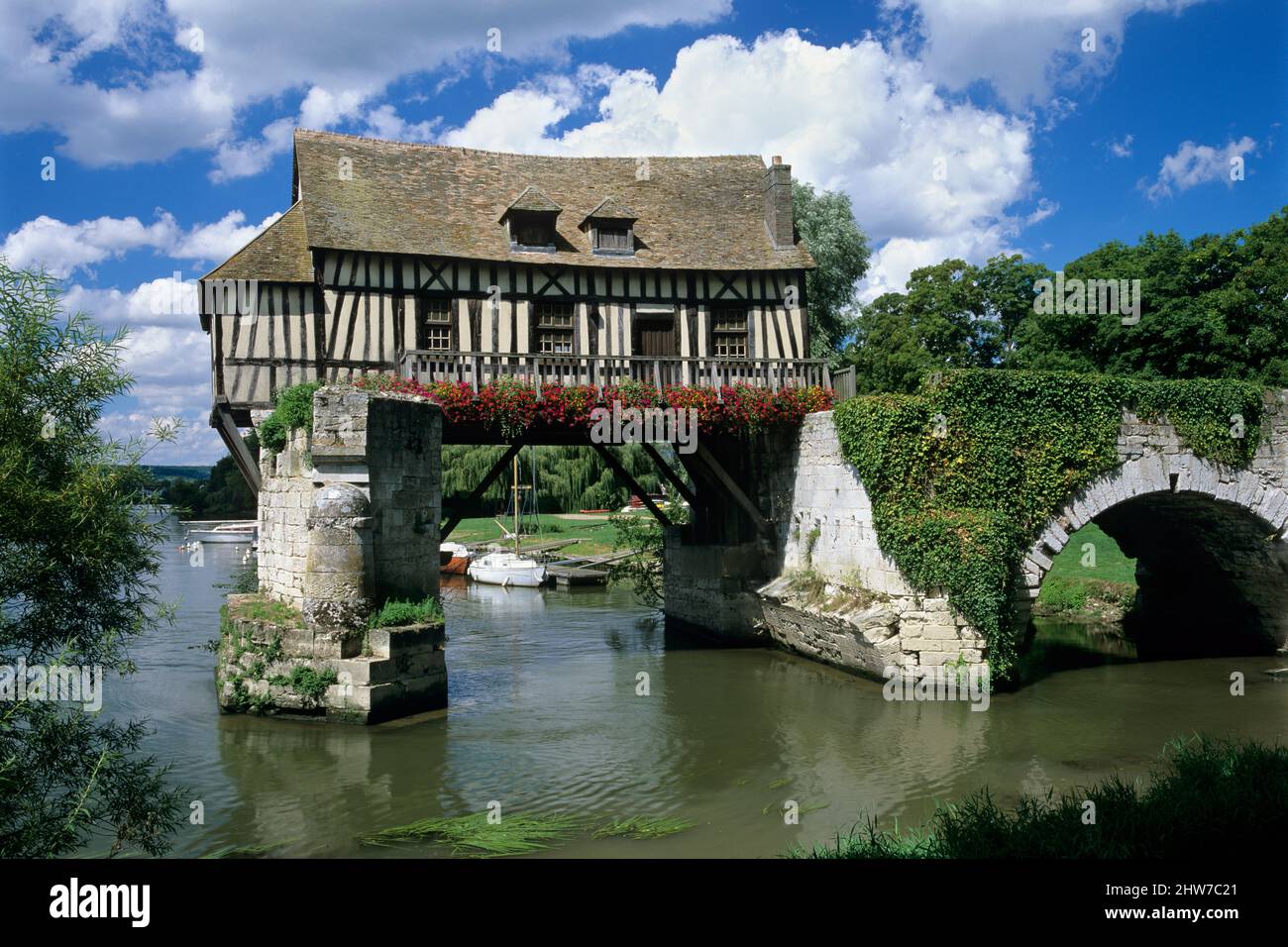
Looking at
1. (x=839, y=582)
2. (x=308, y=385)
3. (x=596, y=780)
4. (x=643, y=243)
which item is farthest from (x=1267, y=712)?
(x=308, y=385)

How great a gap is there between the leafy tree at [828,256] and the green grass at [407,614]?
1620 cm

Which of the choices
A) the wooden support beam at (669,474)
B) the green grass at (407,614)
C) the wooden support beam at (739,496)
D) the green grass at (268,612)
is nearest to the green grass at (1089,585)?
the wooden support beam at (739,496)

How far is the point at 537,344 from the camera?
1584 centimetres

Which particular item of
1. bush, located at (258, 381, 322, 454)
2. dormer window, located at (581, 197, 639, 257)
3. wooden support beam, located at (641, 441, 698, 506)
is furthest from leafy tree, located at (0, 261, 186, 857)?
dormer window, located at (581, 197, 639, 257)

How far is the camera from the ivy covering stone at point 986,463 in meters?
12.0

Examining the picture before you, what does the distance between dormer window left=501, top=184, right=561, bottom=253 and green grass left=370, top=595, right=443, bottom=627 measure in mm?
6753

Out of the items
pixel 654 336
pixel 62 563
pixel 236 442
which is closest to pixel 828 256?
pixel 654 336

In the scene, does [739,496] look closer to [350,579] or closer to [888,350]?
[350,579]

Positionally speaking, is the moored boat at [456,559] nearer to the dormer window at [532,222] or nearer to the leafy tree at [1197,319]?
the dormer window at [532,222]

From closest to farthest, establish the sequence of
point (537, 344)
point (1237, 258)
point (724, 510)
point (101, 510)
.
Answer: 1. point (101, 510)
2. point (537, 344)
3. point (724, 510)
4. point (1237, 258)

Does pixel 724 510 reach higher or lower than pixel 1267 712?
higher

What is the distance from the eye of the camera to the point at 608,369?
14180 millimetres

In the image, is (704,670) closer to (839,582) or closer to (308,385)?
(839,582)
